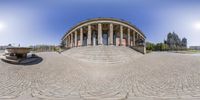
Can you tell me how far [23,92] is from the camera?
4.63 m

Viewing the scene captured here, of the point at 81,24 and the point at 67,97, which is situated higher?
the point at 81,24

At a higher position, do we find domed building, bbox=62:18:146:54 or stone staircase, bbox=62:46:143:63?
domed building, bbox=62:18:146:54

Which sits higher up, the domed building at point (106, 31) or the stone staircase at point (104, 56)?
the domed building at point (106, 31)

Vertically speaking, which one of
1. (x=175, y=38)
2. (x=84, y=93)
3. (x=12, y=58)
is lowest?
(x=84, y=93)

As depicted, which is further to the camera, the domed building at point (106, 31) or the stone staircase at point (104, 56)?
the domed building at point (106, 31)

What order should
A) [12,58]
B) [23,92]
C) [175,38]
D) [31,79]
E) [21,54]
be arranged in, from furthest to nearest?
[175,38], [21,54], [12,58], [31,79], [23,92]

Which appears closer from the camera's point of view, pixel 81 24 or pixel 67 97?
pixel 67 97

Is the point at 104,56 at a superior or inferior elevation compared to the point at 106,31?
inferior

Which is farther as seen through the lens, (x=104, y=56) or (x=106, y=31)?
(x=106, y=31)

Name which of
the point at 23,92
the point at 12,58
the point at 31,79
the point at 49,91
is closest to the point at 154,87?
the point at 49,91

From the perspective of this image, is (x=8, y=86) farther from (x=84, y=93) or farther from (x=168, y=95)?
(x=168, y=95)

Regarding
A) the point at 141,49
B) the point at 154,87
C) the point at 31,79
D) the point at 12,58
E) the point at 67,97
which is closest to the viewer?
the point at 67,97

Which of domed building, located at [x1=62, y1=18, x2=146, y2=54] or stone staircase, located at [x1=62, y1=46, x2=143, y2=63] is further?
domed building, located at [x1=62, y1=18, x2=146, y2=54]

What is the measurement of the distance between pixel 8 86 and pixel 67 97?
3.03 metres
